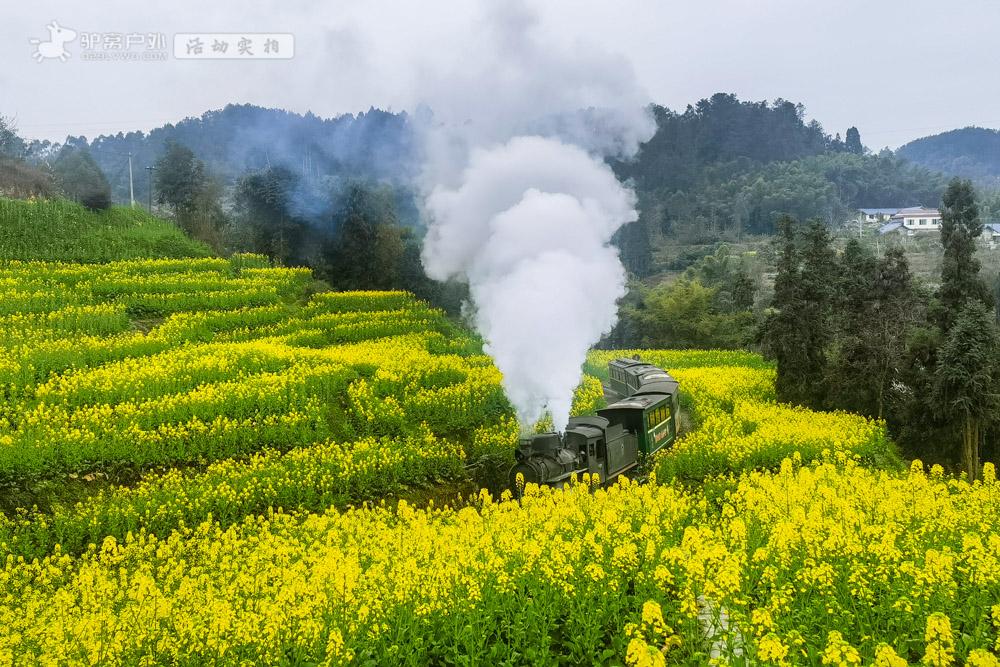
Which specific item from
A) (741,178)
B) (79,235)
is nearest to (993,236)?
(741,178)

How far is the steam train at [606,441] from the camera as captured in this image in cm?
1165

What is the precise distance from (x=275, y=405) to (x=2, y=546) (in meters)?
6.09

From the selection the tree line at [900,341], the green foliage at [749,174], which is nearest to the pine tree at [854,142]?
the green foliage at [749,174]

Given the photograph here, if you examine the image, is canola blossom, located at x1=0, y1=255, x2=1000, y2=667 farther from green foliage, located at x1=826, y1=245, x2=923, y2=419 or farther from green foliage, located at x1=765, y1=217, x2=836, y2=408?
green foliage, located at x1=826, y1=245, x2=923, y2=419

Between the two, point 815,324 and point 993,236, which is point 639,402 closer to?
point 815,324

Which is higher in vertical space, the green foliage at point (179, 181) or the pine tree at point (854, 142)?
the pine tree at point (854, 142)

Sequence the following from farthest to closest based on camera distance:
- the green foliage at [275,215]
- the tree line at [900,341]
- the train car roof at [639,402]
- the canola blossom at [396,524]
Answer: the green foliage at [275,215], the tree line at [900,341], the train car roof at [639,402], the canola blossom at [396,524]

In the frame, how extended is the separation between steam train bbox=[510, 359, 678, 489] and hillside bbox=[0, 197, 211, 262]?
75.9 ft

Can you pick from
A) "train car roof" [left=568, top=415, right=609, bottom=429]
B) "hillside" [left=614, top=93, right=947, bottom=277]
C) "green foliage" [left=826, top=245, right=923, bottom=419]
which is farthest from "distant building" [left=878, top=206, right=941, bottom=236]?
"train car roof" [left=568, top=415, right=609, bottom=429]

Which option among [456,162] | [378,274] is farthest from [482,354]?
[378,274]

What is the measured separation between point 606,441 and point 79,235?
26484 millimetres

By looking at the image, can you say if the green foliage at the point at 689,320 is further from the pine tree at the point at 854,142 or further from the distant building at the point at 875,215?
the pine tree at the point at 854,142

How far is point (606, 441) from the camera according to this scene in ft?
44.0

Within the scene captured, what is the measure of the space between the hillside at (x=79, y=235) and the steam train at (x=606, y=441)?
23.1 meters
